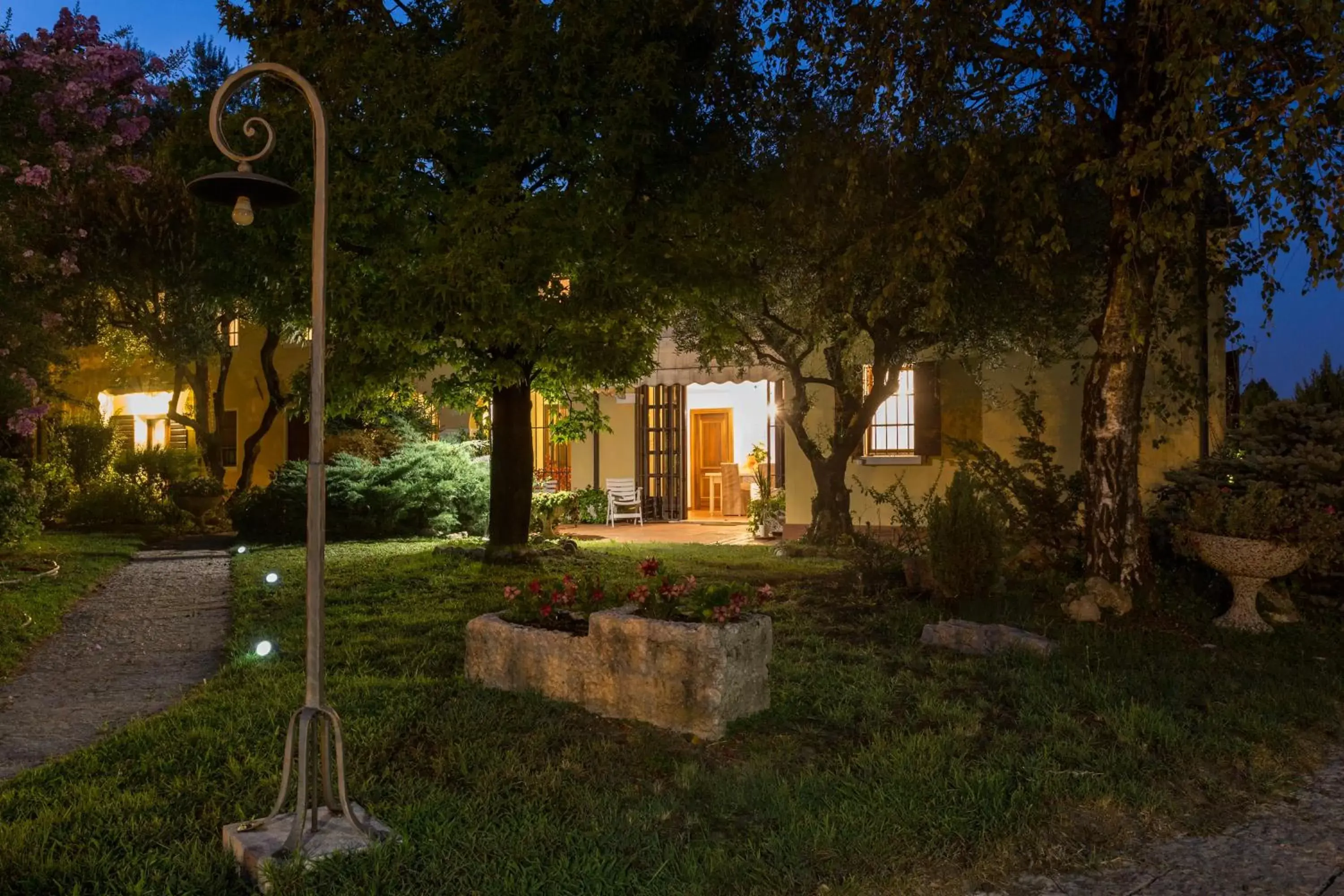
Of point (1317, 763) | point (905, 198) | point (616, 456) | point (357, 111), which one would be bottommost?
point (1317, 763)

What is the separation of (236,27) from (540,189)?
360 cm

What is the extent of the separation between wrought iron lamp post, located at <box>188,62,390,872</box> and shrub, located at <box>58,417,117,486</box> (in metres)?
18.0

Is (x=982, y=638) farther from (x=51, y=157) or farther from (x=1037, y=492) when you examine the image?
(x=51, y=157)

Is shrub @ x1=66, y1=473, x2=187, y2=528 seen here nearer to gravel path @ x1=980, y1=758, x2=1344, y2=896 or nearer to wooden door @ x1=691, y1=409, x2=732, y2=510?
wooden door @ x1=691, y1=409, x2=732, y2=510

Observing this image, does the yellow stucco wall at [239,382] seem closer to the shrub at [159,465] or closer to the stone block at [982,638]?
the shrub at [159,465]

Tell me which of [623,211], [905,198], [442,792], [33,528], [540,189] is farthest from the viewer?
[33,528]

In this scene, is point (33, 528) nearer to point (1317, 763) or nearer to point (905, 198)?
point (905, 198)

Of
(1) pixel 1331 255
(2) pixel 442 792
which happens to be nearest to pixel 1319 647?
(1) pixel 1331 255

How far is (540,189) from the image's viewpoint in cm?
985

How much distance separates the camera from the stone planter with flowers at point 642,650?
14.6 ft

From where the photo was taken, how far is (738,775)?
12.9 ft

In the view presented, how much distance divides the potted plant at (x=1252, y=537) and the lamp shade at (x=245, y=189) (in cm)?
659

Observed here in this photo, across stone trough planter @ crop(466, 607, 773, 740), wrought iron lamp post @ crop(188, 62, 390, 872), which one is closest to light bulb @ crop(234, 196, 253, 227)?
wrought iron lamp post @ crop(188, 62, 390, 872)

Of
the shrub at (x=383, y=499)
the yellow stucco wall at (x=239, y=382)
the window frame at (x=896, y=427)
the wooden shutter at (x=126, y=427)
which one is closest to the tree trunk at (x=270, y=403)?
the yellow stucco wall at (x=239, y=382)
